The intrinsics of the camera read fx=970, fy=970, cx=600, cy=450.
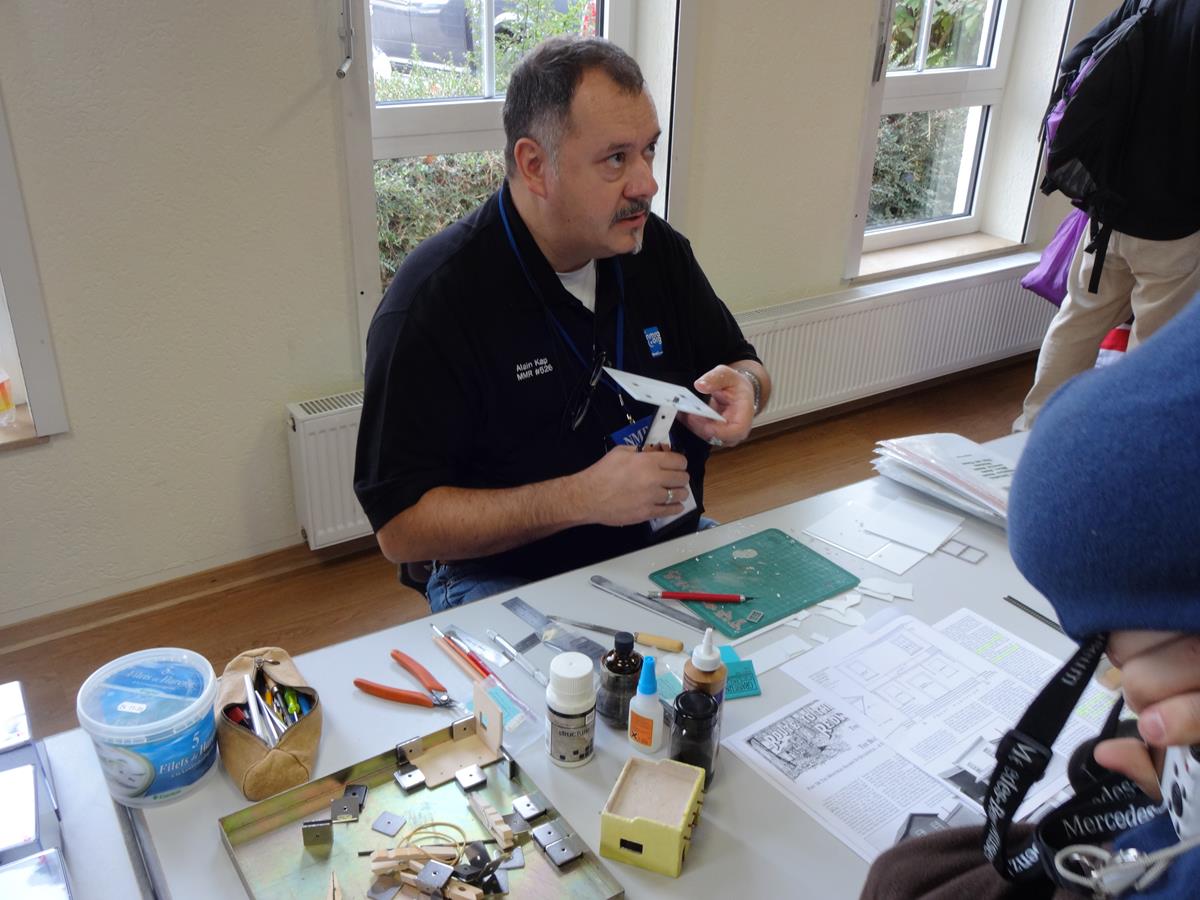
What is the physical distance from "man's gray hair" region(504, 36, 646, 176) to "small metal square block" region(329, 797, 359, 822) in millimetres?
1022

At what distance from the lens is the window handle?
2365mm

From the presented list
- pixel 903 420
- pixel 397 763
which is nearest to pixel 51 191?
pixel 397 763

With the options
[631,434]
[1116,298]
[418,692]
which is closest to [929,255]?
[1116,298]

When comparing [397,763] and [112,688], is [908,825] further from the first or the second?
[112,688]

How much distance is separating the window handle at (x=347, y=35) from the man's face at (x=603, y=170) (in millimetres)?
1097

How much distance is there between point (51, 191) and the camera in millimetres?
2162

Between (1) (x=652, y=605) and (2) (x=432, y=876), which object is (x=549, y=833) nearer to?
(2) (x=432, y=876)

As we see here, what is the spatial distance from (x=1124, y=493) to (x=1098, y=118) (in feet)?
8.73

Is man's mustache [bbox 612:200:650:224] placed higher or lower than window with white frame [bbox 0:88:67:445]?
higher

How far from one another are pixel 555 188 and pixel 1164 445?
47.4 inches

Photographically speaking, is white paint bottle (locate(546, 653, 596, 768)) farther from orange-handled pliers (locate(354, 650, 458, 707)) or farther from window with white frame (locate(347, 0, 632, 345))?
window with white frame (locate(347, 0, 632, 345))

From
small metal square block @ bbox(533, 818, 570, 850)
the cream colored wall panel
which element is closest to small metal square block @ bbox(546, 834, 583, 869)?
small metal square block @ bbox(533, 818, 570, 850)

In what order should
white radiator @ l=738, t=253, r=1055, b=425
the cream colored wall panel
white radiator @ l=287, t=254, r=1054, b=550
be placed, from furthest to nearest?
white radiator @ l=738, t=253, r=1055, b=425 → the cream colored wall panel → white radiator @ l=287, t=254, r=1054, b=550

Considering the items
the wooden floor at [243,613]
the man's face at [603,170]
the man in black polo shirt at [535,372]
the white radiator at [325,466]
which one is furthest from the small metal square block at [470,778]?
the white radiator at [325,466]
